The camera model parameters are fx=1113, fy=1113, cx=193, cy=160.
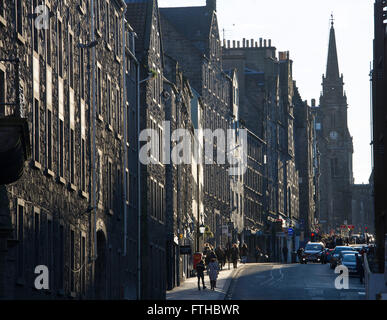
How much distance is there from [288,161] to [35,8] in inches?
4065

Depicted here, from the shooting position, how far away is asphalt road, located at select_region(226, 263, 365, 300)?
1837 inches

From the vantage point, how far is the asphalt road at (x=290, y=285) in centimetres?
4666

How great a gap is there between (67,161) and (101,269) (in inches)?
281

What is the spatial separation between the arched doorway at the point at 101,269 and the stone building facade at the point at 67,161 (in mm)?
35

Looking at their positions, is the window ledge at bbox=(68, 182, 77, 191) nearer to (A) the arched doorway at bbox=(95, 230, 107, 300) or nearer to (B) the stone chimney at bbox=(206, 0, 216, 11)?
(A) the arched doorway at bbox=(95, 230, 107, 300)

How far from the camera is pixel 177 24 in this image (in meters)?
81.9

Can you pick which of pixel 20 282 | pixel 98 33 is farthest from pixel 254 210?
pixel 20 282

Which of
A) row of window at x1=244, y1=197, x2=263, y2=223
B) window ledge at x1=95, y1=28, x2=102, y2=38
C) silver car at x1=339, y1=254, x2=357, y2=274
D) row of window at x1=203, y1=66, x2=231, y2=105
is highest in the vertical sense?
row of window at x1=203, y1=66, x2=231, y2=105

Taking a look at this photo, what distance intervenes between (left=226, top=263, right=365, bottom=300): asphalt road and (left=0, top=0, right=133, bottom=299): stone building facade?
726 cm

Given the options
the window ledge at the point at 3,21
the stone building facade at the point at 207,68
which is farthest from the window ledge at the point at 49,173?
the stone building facade at the point at 207,68

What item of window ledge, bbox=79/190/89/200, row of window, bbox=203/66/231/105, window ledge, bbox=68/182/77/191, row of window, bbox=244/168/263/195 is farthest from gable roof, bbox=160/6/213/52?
window ledge, bbox=68/182/77/191

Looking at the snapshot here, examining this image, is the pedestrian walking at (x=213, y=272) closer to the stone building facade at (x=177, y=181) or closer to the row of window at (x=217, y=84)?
the stone building facade at (x=177, y=181)

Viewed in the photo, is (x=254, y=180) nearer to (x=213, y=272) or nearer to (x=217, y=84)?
(x=217, y=84)

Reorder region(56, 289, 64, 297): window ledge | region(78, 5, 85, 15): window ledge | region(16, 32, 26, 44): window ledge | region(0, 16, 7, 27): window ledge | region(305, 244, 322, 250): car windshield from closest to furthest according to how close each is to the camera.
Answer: region(0, 16, 7, 27): window ledge, region(16, 32, 26, 44): window ledge, region(56, 289, 64, 297): window ledge, region(78, 5, 85, 15): window ledge, region(305, 244, 322, 250): car windshield
